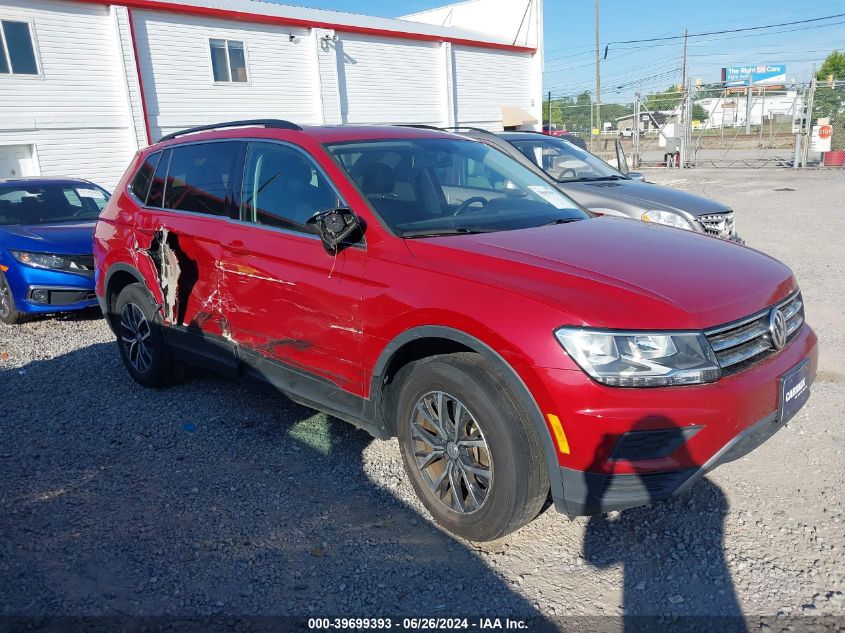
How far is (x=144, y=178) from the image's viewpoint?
16.9ft

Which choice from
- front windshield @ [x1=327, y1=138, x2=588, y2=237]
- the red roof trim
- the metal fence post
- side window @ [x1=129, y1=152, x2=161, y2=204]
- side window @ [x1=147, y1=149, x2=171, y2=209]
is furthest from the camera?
the metal fence post

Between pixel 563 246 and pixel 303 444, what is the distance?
2.07 m

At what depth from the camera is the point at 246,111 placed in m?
20.0

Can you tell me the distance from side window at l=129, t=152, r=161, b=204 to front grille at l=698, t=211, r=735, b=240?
205 inches

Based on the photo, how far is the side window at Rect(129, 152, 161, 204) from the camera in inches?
200

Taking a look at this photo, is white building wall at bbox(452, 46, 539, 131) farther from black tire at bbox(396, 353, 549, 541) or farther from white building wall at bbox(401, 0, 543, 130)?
black tire at bbox(396, 353, 549, 541)

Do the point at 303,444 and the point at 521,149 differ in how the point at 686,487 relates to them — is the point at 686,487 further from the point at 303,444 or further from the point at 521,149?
the point at 521,149

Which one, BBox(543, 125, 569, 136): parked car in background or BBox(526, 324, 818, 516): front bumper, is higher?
BBox(543, 125, 569, 136): parked car in background

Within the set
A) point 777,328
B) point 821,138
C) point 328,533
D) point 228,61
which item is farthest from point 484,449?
point 821,138

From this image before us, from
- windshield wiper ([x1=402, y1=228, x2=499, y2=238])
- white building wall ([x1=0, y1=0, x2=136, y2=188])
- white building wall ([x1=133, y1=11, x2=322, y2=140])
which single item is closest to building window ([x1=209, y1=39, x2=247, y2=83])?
white building wall ([x1=133, y1=11, x2=322, y2=140])

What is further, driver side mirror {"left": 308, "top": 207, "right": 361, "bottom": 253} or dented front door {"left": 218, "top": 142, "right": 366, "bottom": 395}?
dented front door {"left": 218, "top": 142, "right": 366, "bottom": 395}

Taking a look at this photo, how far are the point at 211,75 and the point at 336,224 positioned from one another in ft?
58.4

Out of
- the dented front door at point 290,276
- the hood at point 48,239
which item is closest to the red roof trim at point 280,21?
the hood at point 48,239

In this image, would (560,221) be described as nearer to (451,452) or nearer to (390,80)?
(451,452)
